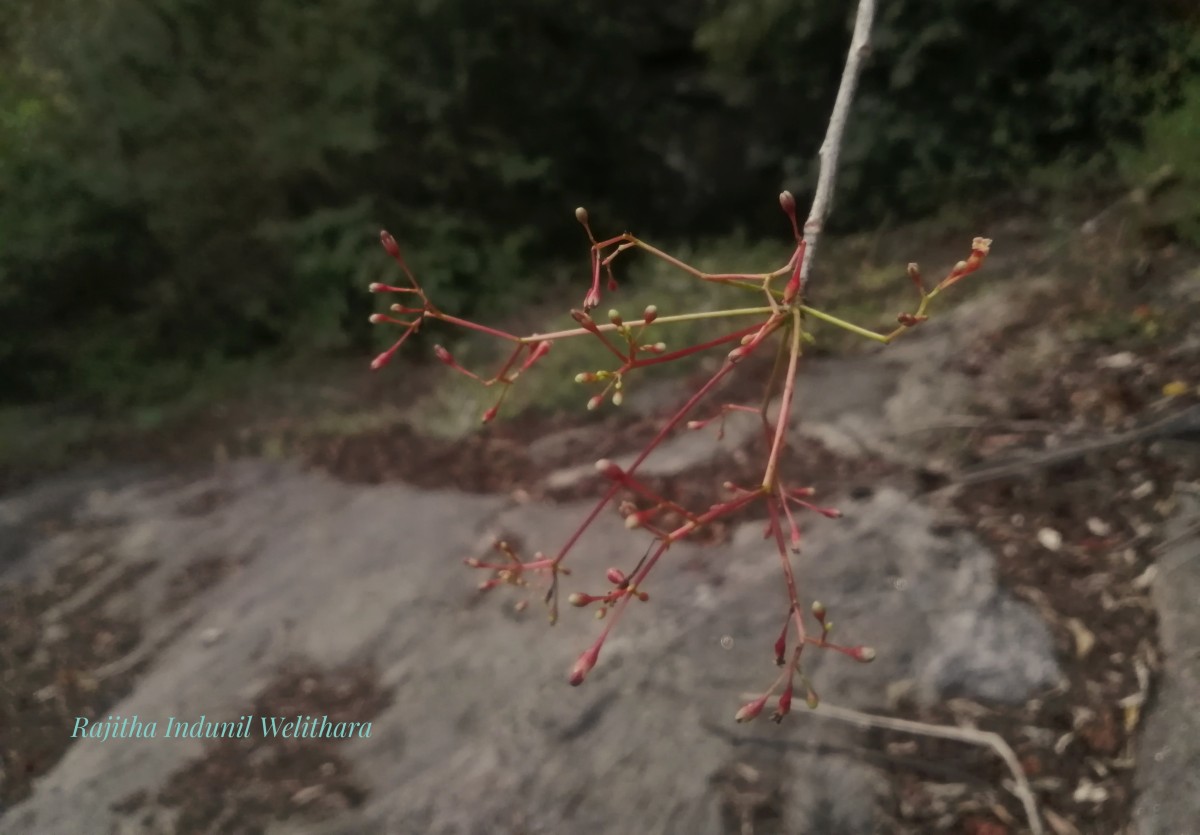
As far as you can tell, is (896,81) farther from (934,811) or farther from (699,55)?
(934,811)

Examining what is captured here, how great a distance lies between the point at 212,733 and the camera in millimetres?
1507

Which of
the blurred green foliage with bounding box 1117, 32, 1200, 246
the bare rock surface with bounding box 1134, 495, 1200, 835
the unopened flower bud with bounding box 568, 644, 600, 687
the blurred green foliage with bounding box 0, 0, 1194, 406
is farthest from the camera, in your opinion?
the blurred green foliage with bounding box 0, 0, 1194, 406

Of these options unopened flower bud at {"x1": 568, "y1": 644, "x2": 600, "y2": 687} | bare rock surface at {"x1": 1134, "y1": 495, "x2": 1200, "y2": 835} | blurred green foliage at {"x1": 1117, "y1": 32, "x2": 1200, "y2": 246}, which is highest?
blurred green foliage at {"x1": 1117, "y1": 32, "x2": 1200, "y2": 246}

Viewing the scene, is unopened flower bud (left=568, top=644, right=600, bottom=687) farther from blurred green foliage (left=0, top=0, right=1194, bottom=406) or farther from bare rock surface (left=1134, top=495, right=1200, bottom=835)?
blurred green foliage (left=0, top=0, right=1194, bottom=406)

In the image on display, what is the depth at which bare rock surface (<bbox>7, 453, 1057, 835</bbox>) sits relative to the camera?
46.8 inches

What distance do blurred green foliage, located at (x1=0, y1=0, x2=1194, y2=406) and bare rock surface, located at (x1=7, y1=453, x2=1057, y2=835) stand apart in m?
1.66

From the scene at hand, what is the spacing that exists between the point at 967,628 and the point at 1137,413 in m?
0.62

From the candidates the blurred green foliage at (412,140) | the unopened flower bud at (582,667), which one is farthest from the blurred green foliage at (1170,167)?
the unopened flower bud at (582,667)

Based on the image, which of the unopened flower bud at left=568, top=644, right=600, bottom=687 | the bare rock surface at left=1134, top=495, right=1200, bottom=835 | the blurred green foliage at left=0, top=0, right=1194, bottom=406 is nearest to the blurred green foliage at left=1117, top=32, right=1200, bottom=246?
the blurred green foliage at left=0, top=0, right=1194, bottom=406

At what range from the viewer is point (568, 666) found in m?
1.46

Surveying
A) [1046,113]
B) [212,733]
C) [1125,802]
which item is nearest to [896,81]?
[1046,113]

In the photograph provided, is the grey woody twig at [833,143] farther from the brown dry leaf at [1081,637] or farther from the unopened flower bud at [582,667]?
the brown dry leaf at [1081,637]

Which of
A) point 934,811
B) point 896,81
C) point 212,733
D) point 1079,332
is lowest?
point 212,733

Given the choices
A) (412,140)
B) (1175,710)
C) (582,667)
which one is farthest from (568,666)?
(412,140)
